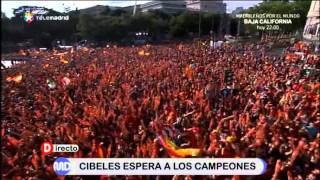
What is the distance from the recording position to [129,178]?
8.23 ft

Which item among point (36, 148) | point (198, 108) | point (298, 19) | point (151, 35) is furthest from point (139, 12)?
point (36, 148)

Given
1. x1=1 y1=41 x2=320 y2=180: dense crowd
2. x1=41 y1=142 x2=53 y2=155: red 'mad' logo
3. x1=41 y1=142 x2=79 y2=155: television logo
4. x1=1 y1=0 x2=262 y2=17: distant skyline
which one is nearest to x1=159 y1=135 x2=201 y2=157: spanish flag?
x1=1 y1=41 x2=320 y2=180: dense crowd

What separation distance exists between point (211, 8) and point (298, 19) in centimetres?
67

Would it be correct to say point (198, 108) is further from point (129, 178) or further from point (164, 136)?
point (129, 178)

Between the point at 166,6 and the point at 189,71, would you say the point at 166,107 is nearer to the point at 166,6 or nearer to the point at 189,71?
the point at 166,6

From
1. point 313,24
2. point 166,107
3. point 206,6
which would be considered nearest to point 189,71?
point 206,6

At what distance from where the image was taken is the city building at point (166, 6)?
140 inches

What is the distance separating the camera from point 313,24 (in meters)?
3.95

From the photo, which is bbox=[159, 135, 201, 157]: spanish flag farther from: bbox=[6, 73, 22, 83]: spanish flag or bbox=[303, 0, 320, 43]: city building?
bbox=[303, 0, 320, 43]: city building

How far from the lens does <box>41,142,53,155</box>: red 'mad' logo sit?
2.60m

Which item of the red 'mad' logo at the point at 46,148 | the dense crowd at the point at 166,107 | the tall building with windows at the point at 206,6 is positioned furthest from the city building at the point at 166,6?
the red 'mad' logo at the point at 46,148
